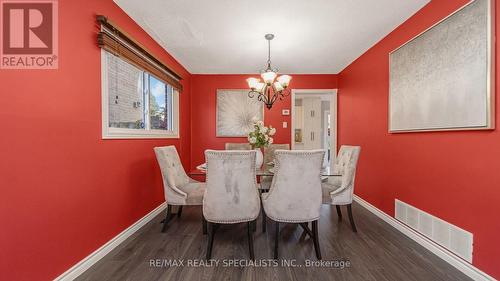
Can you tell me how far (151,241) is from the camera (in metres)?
2.05

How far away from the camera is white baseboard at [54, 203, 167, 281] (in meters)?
1.46

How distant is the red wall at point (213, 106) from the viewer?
4168 millimetres

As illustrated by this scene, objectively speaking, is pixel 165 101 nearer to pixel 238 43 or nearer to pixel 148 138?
pixel 148 138

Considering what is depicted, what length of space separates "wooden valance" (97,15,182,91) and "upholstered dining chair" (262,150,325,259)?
178 cm

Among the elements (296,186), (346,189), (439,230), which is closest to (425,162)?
(439,230)

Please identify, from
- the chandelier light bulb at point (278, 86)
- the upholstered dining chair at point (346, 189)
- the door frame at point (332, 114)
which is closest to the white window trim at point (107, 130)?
the chandelier light bulb at point (278, 86)

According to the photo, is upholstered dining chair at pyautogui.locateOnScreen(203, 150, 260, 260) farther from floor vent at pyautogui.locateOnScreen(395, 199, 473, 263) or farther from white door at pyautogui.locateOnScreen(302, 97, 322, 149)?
white door at pyautogui.locateOnScreen(302, 97, 322, 149)

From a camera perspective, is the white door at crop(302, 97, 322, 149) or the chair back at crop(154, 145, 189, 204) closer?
the chair back at crop(154, 145, 189, 204)

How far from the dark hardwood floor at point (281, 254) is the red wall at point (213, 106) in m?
2.02

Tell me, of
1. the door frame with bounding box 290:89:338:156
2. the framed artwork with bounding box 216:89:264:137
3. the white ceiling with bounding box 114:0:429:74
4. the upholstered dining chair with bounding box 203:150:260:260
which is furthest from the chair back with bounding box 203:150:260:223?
the door frame with bounding box 290:89:338:156

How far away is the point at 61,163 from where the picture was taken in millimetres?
1398

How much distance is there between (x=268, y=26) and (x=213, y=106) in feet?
7.30

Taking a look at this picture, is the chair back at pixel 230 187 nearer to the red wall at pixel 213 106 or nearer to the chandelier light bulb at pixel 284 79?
the chandelier light bulb at pixel 284 79

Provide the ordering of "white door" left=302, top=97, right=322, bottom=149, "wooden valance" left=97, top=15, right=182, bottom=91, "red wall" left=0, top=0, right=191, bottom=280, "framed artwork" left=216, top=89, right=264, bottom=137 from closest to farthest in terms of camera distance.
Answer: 1. "red wall" left=0, top=0, right=191, bottom=280
2. "wooden valance" left=97, top=15, right=182, bottom=91
3. "framed artwork" left=216, top=89, right=264, bottom=137
4. "white door" left=302, top=97, right=322, bottom=149
